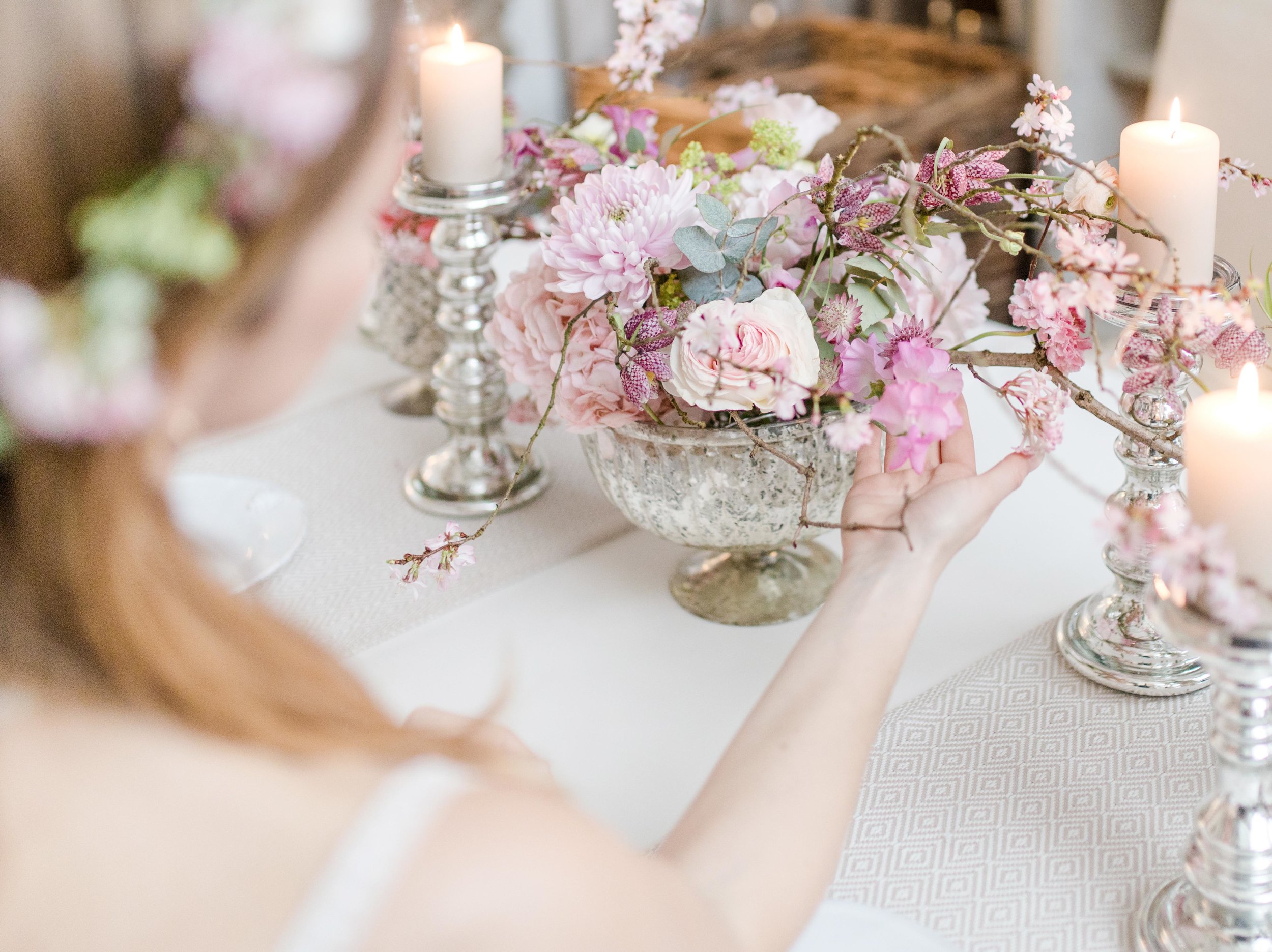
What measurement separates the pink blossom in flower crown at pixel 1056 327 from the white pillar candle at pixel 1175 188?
55 millimetres

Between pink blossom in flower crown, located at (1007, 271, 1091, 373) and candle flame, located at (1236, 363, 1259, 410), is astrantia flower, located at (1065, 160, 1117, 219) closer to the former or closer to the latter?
pink blossom in flower crown, located at (1007, 271, 1091, 373)

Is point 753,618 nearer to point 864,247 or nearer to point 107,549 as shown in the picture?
point 864,247

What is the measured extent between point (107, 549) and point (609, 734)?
44cm

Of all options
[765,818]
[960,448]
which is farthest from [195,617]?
[960,448]

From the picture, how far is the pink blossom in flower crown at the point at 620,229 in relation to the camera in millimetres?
725

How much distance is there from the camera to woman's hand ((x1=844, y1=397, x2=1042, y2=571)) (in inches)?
28.0

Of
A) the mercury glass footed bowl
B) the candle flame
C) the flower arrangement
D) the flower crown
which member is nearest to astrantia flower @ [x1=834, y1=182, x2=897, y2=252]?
the flower arrangement

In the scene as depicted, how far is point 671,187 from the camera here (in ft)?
2.42

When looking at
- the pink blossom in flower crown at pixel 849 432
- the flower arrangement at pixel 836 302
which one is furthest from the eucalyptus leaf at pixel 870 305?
the pink blossom in flower crown at pixel 849 432

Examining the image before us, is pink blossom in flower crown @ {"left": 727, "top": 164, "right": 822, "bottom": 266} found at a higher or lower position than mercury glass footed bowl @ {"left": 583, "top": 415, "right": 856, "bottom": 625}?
higher

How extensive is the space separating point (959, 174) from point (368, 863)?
0.52 meters

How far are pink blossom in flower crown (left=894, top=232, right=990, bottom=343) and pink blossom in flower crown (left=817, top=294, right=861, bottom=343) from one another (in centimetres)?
8

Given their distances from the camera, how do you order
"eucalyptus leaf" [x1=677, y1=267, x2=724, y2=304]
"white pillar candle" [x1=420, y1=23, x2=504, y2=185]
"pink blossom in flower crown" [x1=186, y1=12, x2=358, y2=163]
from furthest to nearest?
"white pillar candle" [x1=420, y1=23, x2=504, y2=185] → "eucalyptus leaf" [x1=677, y1=267, x2=724, y2=304] → "pink blossom in flower crown" [x1=186, y1=12, x2=358, y2=163]

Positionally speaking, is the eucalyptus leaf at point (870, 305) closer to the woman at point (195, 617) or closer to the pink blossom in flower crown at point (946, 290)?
the pink blossom in flower crown at point (946, 290)
